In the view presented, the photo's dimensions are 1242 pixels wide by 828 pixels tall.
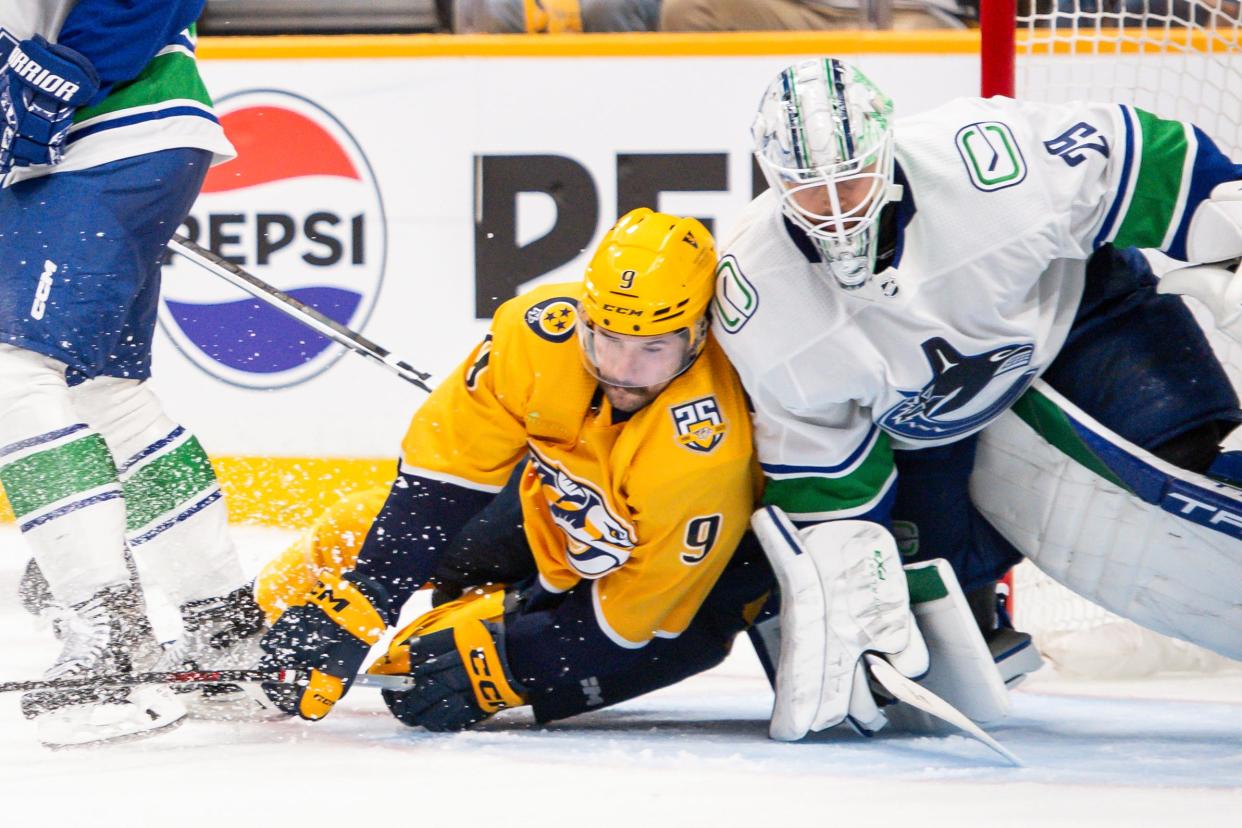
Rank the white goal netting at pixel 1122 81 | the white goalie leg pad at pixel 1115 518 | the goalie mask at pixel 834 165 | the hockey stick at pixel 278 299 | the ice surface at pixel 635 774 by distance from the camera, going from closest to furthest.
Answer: the ice surface at pixel 635 774 < the goalie mask at pixel 834 165 < the white goalie leg pad at pixel 1115 518 < the white goal netting at pixel 1122 81 < the hockey stick at pixel 278 299

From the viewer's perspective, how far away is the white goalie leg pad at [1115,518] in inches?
80.6

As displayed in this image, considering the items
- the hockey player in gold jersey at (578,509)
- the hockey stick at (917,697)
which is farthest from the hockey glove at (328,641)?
the hockey stick at (917,697)

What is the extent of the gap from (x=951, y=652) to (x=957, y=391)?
330 mm

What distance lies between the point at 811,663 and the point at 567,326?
0.51 meters

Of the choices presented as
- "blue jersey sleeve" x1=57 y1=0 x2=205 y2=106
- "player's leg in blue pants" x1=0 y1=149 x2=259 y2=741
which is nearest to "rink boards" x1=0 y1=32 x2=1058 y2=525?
"player's leg in blue pants" x1=0 y1=149 x2=259 y2=741

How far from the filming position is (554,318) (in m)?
2.04

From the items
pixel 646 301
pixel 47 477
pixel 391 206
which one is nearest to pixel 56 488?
pixel 47 477

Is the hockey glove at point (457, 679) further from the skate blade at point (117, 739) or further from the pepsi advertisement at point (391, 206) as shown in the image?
the pepsi advertisement at point (391, 206)

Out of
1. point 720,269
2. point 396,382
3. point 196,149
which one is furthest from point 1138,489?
point 396,382

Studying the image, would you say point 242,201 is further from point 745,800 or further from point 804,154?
point 745,800

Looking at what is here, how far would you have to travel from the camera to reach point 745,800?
159 centimetres

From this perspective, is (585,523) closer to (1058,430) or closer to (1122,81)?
(1058,430)

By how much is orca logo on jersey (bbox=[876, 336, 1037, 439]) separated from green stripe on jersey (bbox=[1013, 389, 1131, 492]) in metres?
0.03

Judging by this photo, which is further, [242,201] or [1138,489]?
[242,201]
